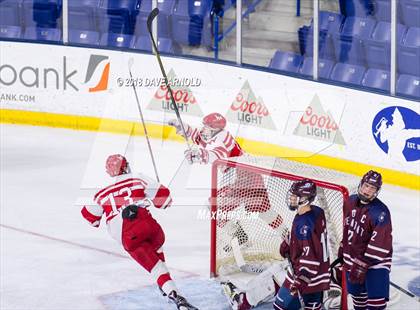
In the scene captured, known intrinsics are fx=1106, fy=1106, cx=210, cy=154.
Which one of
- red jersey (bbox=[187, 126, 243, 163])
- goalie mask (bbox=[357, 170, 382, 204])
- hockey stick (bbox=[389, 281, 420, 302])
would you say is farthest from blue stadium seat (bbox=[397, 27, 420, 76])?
goalie mask (bbox=[357, 170, 382, 204])

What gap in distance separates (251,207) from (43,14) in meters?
7.28

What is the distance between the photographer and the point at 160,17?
1434 cm

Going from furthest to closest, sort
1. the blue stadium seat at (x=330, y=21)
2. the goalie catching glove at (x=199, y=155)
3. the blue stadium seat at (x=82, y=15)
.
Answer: the blue stadium seat at (x=82, y=15) < the blue stadium seat at (x=330, y=21) < the goalie catching glove at (x=199, y=155)

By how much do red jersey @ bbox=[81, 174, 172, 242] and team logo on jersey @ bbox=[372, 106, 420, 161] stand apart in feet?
14.2

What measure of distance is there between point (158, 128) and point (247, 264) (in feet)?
19.4

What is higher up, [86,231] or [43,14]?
[43,14]

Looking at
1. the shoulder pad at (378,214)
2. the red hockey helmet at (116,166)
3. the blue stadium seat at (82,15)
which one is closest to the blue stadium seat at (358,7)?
the blue stadium seat at (82,15)

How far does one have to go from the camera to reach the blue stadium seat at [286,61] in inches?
515

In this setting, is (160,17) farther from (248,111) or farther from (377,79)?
(377,79)

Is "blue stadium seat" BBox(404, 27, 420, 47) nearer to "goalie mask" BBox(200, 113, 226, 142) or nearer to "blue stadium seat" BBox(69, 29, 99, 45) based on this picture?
"goalie mask" BBox(200, 113, 226, 142)

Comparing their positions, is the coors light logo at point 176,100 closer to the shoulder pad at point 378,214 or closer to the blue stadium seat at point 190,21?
the blue stadium seat at point 190,21

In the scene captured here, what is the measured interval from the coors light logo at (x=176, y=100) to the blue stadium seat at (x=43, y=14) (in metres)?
1.79

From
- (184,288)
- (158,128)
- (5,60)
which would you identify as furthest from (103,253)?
(5,60)

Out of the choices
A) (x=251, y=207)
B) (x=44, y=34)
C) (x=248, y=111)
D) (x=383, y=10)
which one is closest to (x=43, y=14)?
(x=44, y=34)
